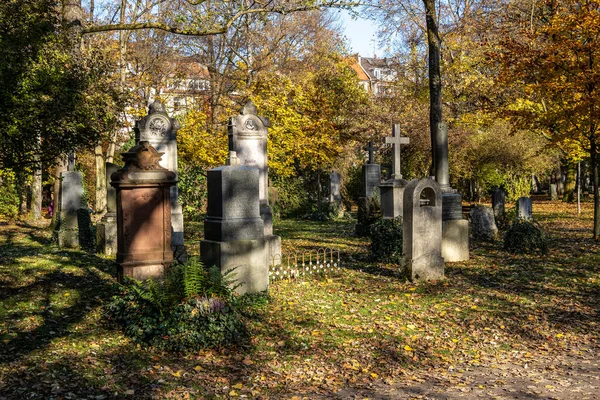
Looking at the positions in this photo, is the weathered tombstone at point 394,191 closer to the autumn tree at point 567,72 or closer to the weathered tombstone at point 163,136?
the autumn tree at point 567,72

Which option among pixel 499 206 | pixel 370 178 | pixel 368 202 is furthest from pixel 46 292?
pixel 499 206

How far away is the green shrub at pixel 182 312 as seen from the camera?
6.48 m

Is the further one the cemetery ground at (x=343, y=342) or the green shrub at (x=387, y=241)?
→ the green shrub at (x=387, y=241)

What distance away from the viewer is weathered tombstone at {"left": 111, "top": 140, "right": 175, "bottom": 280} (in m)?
8.06

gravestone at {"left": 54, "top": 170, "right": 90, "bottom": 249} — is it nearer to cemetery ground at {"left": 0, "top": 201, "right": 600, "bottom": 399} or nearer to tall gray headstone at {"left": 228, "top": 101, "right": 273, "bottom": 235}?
cemetery ground at {"left": 0, "top": 201, "right": 600, "bottom": 399}

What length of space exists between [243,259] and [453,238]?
594cm

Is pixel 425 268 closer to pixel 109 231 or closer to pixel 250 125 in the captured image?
pixel 250 125

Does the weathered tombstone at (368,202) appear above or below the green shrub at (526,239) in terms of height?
above

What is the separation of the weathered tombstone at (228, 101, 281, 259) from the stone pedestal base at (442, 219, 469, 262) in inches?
145

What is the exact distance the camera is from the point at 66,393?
5.18m

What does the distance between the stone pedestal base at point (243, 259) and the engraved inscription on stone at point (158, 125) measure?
4556 millimetres

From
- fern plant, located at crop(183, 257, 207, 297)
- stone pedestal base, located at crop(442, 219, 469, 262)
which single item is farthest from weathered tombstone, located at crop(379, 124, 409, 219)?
fern plant, located at crop(183, 257, 207, 297)

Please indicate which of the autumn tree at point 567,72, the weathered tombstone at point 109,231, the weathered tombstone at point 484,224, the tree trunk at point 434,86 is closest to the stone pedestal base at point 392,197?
the tree trunk at point 434,86

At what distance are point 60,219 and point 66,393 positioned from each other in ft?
35.9
